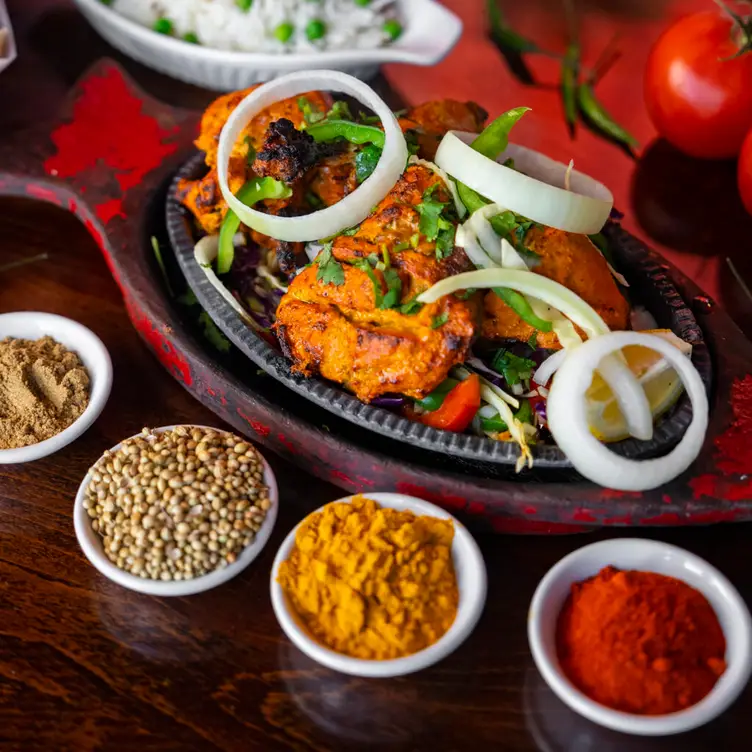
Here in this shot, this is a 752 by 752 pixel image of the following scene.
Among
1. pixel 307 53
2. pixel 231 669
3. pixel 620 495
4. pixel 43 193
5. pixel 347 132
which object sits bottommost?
pixel 231 669

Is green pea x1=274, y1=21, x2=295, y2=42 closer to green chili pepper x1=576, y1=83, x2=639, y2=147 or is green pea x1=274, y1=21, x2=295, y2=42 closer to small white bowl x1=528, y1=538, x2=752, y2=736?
green chili pepper x1=576, y1=83, x2=639, y2=147

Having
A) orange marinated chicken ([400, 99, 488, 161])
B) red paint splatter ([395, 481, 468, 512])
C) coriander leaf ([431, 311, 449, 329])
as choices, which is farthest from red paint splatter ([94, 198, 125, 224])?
red paint splatter ([395, 481, 468, 512])

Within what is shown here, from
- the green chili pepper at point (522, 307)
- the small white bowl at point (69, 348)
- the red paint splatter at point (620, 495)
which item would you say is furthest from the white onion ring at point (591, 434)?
the small white bowl at point (69, 348)

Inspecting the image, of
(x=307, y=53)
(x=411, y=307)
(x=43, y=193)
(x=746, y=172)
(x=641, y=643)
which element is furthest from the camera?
(x=307, y=53)

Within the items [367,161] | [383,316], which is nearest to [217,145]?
[367,161]

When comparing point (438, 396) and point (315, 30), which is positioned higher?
point (315, 30)

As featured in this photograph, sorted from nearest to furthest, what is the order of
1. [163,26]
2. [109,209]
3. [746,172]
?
[109,209] < [746,172] < [163,26]

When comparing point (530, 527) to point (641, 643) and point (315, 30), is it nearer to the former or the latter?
point (641, 643)
